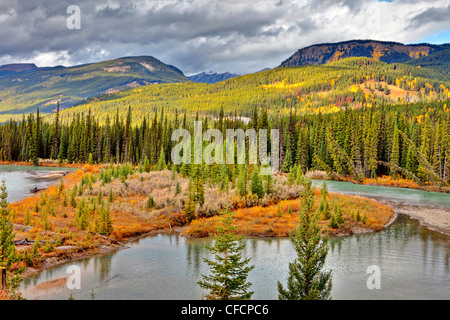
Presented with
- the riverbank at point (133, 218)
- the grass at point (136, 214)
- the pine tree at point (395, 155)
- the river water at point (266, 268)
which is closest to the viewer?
the river water at point (266, 268)

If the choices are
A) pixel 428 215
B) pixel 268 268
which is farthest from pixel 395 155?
pixel 268 268

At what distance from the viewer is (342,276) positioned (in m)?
24.1

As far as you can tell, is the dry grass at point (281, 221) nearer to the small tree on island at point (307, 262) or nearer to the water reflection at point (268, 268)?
the water reflection at point (268, 268)

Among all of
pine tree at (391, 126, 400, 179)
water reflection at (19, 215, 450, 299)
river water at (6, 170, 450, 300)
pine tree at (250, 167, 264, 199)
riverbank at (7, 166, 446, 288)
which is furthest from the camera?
pine tree at (391, 126, 400, 179)

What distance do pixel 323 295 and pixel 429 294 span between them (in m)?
9.23

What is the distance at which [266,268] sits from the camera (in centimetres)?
2533

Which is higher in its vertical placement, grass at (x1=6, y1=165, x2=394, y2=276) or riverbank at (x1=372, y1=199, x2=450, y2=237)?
grass at (x1=6, y1=165, x2=394, y2=276)

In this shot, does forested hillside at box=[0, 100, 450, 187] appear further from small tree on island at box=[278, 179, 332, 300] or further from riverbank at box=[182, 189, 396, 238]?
small tree on island at box=[278, 179, 332, 300]

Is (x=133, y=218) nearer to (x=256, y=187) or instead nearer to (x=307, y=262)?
(x=256, y=187)

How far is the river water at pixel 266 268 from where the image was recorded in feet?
68.6

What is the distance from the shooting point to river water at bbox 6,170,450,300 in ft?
68.6

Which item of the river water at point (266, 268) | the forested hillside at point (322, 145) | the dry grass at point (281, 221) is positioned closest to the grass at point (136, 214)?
the dry grass at point (281, 221)

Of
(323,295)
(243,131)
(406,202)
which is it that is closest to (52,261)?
(323,295)

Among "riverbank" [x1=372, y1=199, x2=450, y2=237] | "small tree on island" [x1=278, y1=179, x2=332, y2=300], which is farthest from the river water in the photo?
"small tree on island" [x1=278, y1=179, x2=332, y2=300]
